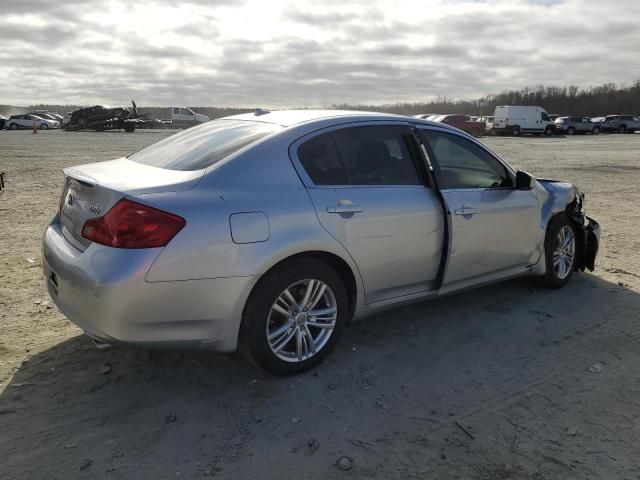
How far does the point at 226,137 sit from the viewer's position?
→ 3627 mm

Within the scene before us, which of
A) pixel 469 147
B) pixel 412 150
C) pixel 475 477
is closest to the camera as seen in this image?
pixel 475 477

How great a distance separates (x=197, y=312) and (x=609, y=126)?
188ft

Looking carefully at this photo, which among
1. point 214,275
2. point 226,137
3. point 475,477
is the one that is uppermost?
point 226,137

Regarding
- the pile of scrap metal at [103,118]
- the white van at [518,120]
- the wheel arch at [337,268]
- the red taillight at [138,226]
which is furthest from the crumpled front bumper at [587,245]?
the pile of scrap metal at [103,118]

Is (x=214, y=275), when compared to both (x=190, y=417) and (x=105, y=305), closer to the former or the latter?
(x=105, y=305)

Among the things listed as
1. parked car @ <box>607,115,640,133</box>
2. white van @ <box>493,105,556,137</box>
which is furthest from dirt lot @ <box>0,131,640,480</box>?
parked car @ <box>607,115,640,133</box>

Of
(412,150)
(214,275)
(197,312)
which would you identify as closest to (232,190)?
(214,275)

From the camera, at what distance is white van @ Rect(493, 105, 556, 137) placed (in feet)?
140

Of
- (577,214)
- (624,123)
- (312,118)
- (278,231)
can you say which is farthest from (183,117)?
(278,231)

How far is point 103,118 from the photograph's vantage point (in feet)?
140

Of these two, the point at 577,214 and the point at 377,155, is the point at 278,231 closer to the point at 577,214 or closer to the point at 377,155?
the point at 377,155

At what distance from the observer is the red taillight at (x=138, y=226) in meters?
2.81

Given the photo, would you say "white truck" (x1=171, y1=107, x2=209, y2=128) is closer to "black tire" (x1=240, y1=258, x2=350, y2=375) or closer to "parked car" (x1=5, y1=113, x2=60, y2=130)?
"parked car" (x1=5, y1=113, x2=60, y2=130)

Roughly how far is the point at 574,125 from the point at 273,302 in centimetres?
5137
